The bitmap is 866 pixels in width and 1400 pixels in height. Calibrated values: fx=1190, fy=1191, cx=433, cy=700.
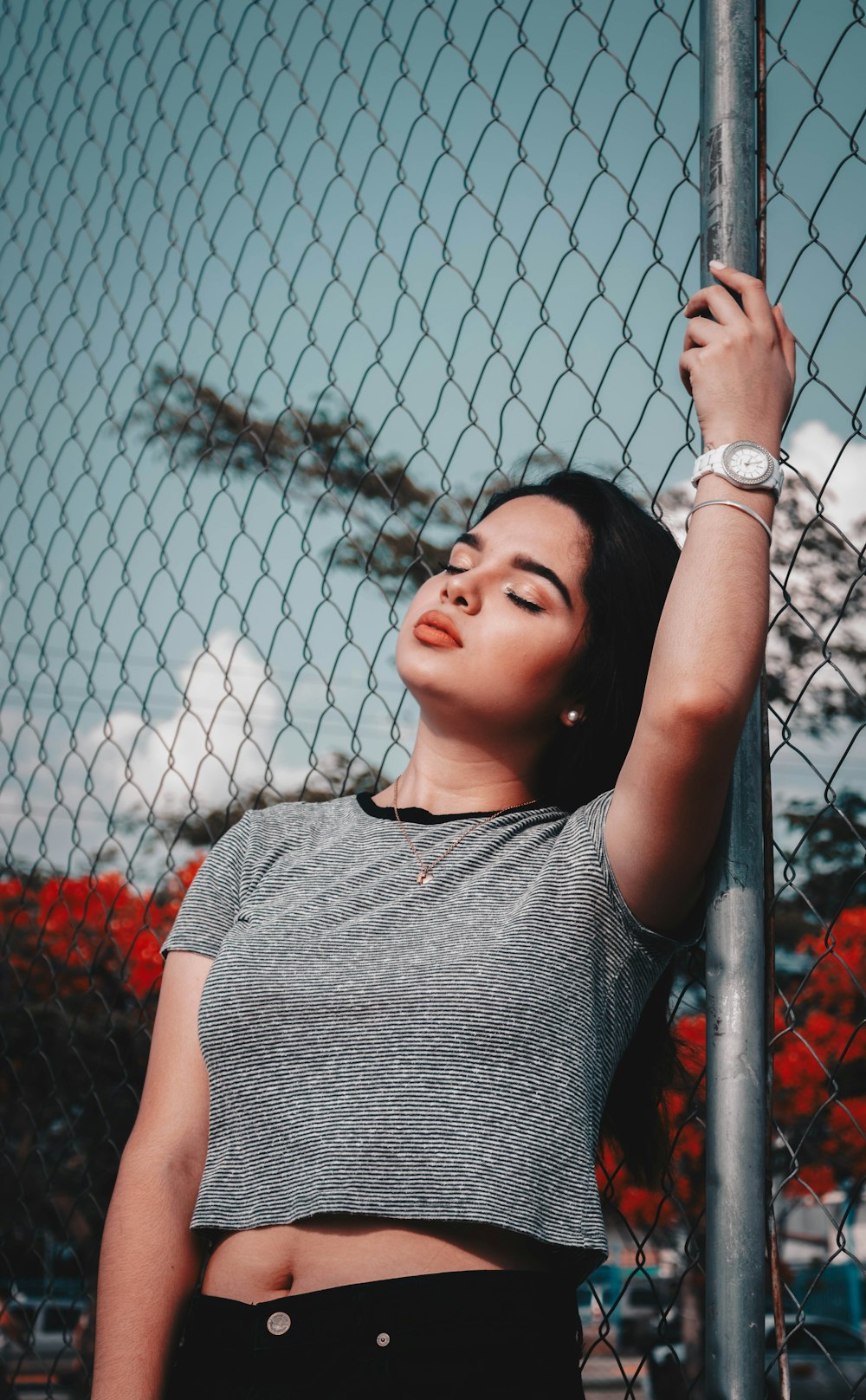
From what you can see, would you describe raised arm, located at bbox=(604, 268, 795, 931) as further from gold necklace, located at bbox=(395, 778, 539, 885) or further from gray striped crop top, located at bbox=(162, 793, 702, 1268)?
gold necklace, located at bbox=(395, 778, 539, 885)

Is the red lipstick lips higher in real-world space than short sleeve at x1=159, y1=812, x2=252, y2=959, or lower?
higher

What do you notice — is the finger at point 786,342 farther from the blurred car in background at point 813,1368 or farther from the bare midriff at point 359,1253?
the blurred car in background at point 813,1368

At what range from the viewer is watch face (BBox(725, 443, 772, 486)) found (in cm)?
102

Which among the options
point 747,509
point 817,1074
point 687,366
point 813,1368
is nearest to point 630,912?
point 747,509

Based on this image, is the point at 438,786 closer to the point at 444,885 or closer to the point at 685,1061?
the point at 444,885

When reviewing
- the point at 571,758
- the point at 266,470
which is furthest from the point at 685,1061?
the point at 266,470

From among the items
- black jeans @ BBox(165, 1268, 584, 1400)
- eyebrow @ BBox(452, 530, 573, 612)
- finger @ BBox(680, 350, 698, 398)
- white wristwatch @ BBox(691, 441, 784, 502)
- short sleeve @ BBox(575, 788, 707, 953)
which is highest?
finger @ BBox(680, 350, 698, 398)

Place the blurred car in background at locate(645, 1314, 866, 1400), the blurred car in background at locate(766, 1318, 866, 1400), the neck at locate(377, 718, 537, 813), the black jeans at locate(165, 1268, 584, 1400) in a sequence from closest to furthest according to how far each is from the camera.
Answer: the black jeans at locate(165, 1268, 584, 1400), the neck at locate(377, 718, 537, 813), the blurred car in background at locate(766, 1318, 866, 1400), the blurred car in background at locate(645, 1314, 866, 1400)

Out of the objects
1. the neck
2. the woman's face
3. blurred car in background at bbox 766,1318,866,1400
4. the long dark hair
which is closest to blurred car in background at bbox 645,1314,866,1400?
blurred car in background at bbox 766,1318,866,1400

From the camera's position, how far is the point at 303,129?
1990mm

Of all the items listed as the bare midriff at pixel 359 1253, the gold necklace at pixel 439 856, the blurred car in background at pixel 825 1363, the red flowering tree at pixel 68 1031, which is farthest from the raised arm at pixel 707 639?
the blurred car in background at pixel 825 1363

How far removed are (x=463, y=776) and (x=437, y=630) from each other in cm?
18

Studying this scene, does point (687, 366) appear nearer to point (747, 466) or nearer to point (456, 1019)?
point (747, 466)

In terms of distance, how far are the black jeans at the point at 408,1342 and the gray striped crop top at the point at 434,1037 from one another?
0.06m
